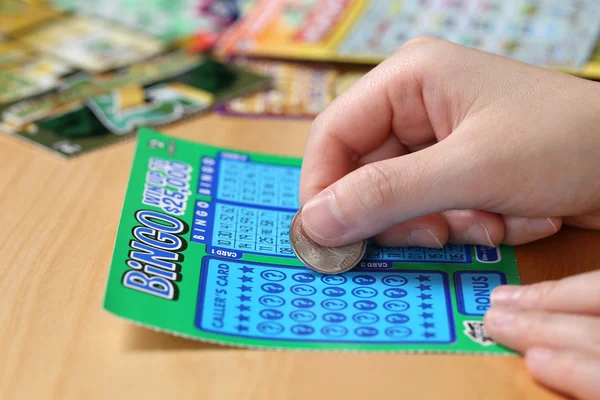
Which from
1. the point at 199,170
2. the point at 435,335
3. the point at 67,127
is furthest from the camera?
the point at 67,127

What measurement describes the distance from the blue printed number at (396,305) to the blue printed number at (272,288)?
93mm

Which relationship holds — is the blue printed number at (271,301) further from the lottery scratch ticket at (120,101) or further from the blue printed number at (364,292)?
the lottery scratch ticket at (120,101)

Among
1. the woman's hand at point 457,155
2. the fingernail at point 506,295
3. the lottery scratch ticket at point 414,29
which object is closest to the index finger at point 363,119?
the woman's hand at point 457,155

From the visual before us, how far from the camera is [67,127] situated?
0.86 meters

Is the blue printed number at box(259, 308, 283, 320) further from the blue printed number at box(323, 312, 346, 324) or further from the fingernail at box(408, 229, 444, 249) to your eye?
the fingernail at box(408, 229, 444, 249)

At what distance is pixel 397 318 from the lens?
1.88ft

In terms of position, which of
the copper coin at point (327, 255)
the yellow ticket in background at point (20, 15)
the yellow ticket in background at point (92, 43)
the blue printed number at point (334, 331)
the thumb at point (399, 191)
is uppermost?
the yellow ticket in background at point (20, 15)

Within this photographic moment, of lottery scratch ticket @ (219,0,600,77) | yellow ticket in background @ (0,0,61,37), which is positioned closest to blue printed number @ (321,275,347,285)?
lottery scratch ticket @ (219,0,600,77)

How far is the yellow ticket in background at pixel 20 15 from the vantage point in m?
1.09

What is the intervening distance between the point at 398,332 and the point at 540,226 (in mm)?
200

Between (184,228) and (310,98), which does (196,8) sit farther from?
(184,228)

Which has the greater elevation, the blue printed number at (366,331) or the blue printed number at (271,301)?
the blue printed number at (271,301)

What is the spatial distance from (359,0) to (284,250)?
0.62 metres

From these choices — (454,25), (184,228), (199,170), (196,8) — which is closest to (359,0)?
(454,25)
